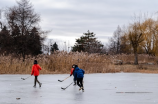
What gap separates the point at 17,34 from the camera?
1887 inches

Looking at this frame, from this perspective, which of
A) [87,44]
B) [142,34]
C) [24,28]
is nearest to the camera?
→ [24,28]

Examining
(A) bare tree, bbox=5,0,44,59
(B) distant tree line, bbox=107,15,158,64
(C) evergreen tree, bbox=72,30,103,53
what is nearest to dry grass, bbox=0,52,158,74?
(A) bare tree, bbox=5,0,44,59

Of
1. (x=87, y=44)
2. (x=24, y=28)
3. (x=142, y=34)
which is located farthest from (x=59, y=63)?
(x=87, y=44)

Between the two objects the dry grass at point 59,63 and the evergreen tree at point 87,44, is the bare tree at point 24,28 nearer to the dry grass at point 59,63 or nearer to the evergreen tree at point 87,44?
the dry grass at point 59,63

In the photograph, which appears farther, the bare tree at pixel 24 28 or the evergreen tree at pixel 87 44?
the evergreen tree at pixel 87 44

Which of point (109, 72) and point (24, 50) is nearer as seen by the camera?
point (109, 72)

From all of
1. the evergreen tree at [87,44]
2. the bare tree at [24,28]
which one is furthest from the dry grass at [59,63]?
the evergreen tree at [87,44]

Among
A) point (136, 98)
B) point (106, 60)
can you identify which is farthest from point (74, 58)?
point (136, 98)

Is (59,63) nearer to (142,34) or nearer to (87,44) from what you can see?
(142,34)

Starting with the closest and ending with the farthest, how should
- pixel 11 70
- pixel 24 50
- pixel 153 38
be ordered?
pixel 11 70, pixel 24 50, pixel 153 38

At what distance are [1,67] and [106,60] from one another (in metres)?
10.5

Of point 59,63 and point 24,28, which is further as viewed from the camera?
point 24,28

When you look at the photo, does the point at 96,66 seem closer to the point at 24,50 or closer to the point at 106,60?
the point at 106,60

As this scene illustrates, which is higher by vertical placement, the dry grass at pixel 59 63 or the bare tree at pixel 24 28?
the bare tree at pixel 24 28
